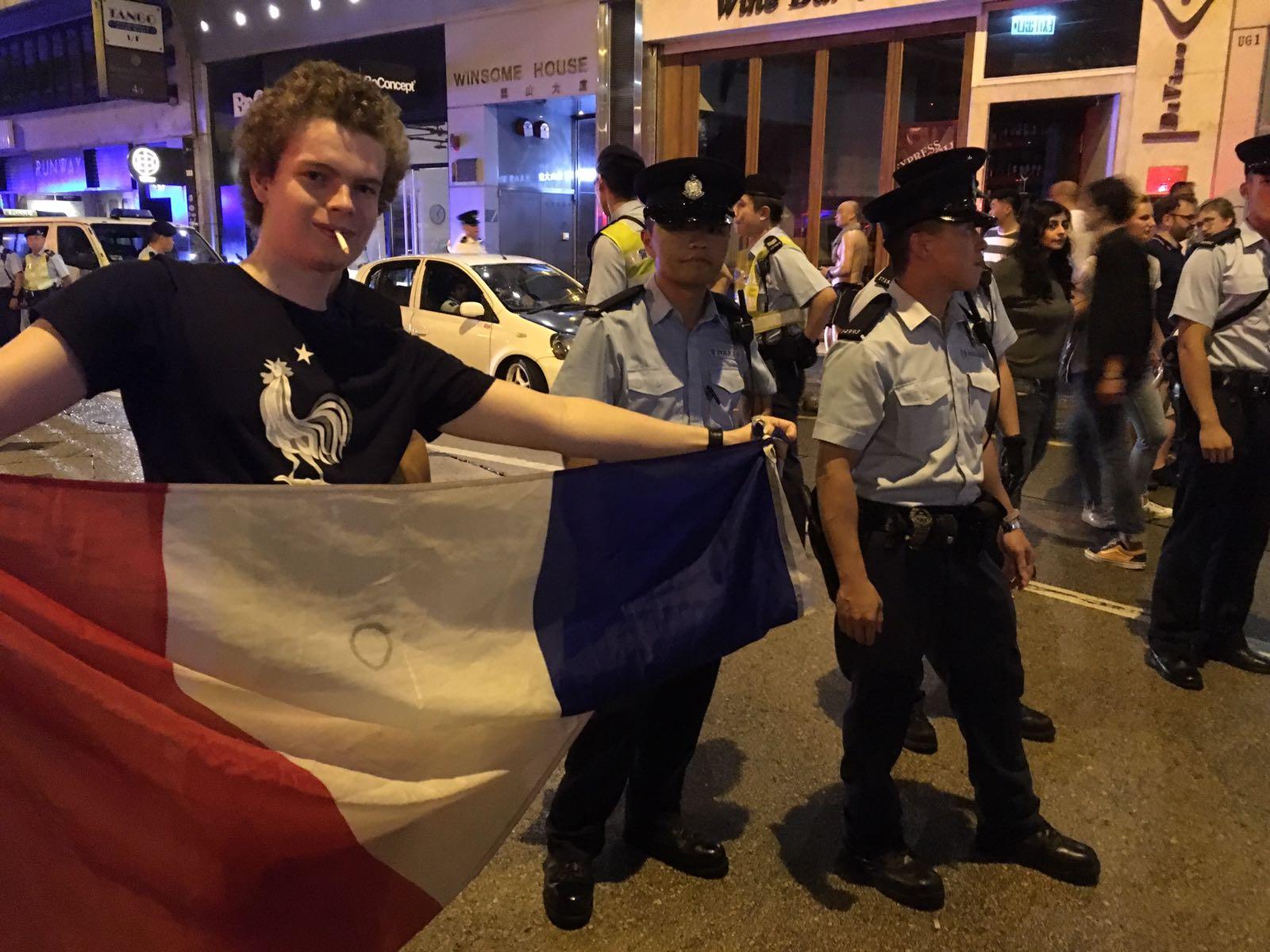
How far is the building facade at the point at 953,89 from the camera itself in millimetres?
10922

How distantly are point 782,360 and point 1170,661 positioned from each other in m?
2.38

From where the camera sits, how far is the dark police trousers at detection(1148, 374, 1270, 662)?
4246 millimetres

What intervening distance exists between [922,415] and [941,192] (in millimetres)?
608

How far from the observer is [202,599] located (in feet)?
6.27

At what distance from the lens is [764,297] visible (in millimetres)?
5727

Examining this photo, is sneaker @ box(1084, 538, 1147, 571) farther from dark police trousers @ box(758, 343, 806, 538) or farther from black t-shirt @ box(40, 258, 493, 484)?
black t-shirt @ box(40, 258, 493, 484)

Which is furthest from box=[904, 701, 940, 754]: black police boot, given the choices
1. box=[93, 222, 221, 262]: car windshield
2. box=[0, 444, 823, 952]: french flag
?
box=[93, 222, 221, 262]: car windshield

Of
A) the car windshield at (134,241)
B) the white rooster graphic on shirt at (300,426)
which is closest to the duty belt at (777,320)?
the white rooster graphic on shirt at (300,426)

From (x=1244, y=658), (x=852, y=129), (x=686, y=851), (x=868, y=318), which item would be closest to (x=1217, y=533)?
(x=1244, y=658)

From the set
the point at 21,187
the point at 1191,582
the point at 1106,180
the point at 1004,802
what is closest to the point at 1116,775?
the point at 1004,802

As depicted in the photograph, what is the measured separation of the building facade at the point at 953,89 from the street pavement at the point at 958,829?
6.13m

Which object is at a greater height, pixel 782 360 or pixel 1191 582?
pixel 782 360

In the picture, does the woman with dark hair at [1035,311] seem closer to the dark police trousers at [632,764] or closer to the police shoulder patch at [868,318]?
the police shoulder patch at [868,318]

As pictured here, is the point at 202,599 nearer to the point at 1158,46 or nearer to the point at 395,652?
the point at 395,652
